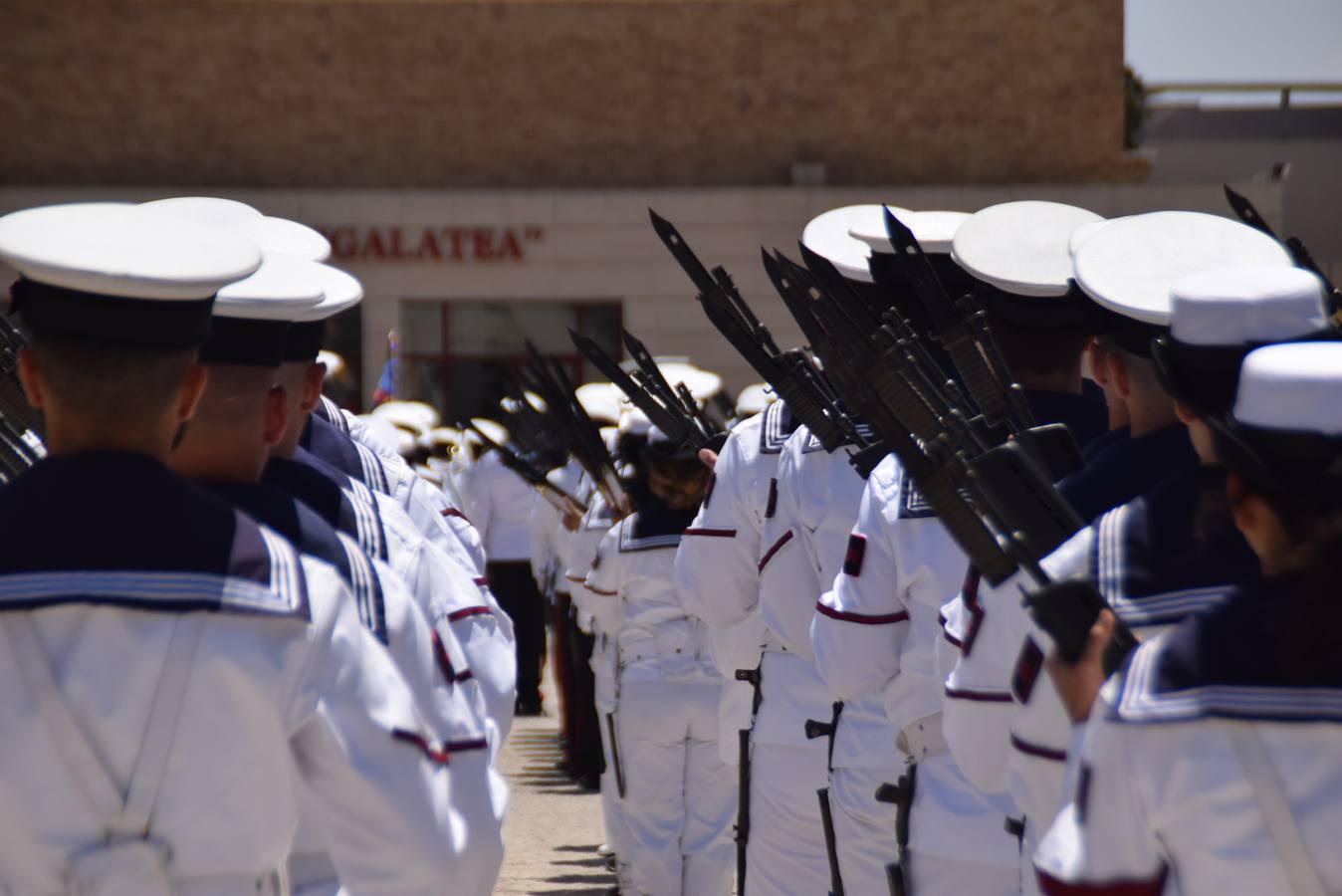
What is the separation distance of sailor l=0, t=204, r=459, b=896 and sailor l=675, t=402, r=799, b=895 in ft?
9.96

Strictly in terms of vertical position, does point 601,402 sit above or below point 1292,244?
below

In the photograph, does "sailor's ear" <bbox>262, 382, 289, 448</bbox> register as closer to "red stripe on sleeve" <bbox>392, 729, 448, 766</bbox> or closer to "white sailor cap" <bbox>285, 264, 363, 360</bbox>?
"white sailor cap" <bbox>285, 264, 363, 360</bbox>

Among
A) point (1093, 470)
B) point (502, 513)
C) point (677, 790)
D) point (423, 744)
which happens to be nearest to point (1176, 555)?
point (1093, 470)

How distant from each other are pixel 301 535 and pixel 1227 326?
133 cm

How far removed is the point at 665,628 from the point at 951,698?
14.2 feet

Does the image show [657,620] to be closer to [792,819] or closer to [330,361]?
[330,361]

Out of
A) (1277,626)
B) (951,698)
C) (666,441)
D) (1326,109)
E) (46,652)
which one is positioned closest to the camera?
(1277,626)

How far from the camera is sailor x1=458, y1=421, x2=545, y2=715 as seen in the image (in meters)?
14.0

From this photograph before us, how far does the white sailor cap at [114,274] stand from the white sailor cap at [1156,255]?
1.42 m

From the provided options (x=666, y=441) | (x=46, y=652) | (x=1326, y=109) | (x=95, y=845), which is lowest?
(x=1326, y=109)

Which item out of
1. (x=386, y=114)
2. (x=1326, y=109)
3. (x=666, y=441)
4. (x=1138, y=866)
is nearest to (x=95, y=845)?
(x=1138, y=866)

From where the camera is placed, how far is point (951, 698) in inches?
129

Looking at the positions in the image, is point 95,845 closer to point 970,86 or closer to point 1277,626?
point 1277,626

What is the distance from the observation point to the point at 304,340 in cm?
315
